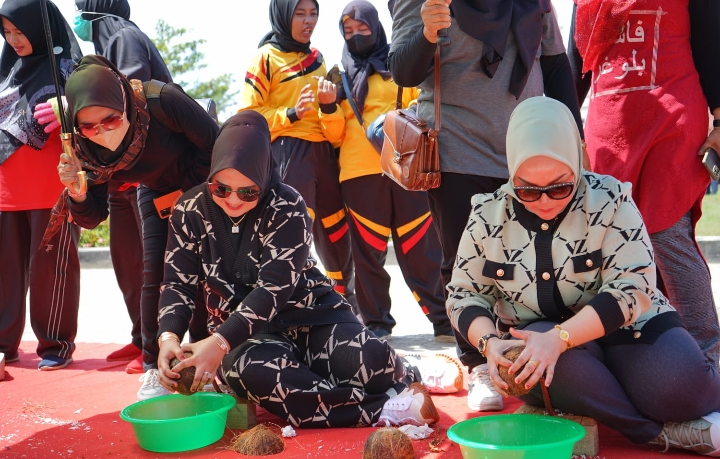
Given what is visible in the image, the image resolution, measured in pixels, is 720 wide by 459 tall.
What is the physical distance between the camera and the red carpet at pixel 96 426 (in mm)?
2805

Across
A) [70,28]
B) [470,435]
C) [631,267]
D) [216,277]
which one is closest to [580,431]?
[470,435]

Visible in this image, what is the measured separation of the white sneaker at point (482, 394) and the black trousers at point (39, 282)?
8.13 ft

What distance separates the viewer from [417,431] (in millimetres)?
2910

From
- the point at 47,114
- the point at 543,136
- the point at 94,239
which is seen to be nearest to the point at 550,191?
the point at 543,136

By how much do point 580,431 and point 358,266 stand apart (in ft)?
8.84

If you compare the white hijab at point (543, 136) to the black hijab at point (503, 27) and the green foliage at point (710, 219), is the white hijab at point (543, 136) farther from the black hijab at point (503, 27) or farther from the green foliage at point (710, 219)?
the green foliage at point (710, 219)

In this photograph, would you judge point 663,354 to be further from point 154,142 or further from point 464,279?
point 154,142

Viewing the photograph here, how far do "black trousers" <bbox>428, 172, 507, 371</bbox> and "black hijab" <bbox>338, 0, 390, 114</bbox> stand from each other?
180 centimetres

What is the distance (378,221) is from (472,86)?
1761mm

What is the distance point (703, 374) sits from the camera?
8.41 feet

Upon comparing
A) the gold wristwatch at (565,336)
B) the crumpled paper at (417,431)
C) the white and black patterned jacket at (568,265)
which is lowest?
the crumpled paper at (417,431)

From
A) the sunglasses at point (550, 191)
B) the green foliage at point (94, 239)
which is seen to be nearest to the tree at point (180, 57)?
the green foliage at point (94, 239)

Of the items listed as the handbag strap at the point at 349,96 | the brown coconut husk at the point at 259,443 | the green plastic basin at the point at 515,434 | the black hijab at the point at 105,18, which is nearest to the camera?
the green plastic basin at the point at 515,434

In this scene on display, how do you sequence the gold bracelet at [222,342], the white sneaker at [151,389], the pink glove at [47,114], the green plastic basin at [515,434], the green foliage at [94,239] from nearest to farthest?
the green plastic basin at [515,434] < the gold bracelet at [222,342] < the white sneaker at [151,389] < the pink glove at [47,114] < the green foliage at [94,239]
